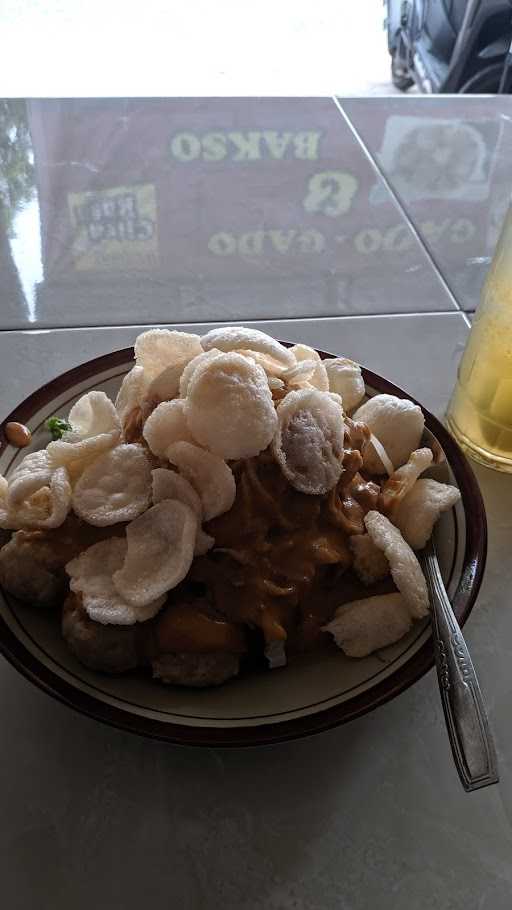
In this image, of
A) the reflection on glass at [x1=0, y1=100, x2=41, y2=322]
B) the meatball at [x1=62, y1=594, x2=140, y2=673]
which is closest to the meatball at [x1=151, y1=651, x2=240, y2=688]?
the meatball at [x1=62, y1=594, x2=140, y2=673]

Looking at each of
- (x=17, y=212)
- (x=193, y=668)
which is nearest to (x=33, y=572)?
(x=193, y=668)

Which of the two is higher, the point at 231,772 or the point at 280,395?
the point at 280,395

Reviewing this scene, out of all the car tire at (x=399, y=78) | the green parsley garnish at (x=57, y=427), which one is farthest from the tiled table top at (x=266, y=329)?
the car tire at (x=399, y=78)

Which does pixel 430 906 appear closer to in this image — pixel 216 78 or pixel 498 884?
pixel 498 884

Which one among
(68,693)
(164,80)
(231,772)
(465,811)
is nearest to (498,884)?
(465,811)

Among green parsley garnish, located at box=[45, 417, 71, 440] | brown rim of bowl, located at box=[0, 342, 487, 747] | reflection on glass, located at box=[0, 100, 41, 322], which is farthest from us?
reflection on glass, located at box=[0, 100, 41, 322]

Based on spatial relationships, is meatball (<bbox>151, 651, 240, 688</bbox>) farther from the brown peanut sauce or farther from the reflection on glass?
the reflection on glass
